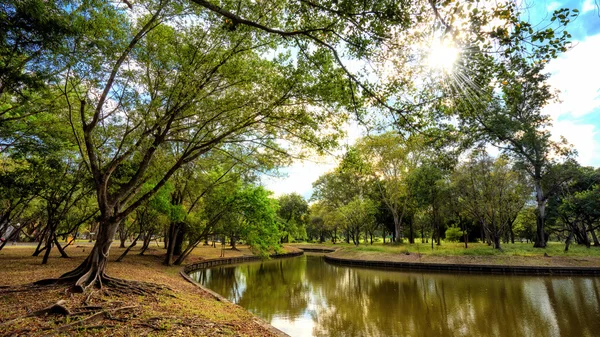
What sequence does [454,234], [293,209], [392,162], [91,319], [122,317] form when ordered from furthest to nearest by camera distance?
[293,209]
[454,234]
[392,162]
[122,317]
[91,319]

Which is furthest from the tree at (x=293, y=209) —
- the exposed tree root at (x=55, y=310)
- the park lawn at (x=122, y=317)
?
the exposed tree root at (x=55, y=310)

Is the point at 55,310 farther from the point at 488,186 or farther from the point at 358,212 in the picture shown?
the point at 358,212

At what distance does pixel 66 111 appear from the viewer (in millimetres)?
10539

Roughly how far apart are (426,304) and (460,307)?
51.4 inches

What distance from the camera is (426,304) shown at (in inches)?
486

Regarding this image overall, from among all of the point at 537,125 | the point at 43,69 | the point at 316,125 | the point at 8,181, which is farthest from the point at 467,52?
the point at 537,125

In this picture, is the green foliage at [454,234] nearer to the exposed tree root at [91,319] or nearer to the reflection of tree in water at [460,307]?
the reflection of tree in water at [460,307]

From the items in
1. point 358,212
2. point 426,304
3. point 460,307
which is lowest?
point 426,304

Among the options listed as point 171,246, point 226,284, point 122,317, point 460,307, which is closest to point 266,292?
point 226,284

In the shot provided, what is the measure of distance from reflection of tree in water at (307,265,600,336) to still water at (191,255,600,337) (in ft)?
0.09

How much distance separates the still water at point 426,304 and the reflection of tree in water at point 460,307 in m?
0.03

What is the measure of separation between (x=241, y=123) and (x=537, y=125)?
2799 cm

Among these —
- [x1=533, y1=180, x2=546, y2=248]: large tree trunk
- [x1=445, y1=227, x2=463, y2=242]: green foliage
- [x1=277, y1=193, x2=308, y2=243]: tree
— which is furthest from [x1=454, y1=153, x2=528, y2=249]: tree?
[x1=277, y1=193, x2=308, y2=243]: tree

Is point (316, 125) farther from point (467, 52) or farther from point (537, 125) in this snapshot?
point (537, 125)
